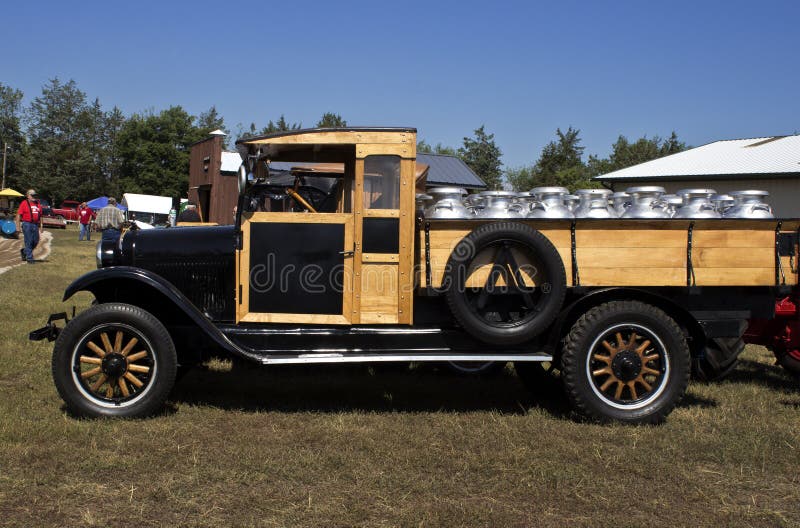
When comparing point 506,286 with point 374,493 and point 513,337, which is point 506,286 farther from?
point 374,493

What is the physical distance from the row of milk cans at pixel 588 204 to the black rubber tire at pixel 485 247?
0.34 metres

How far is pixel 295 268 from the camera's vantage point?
4.99m

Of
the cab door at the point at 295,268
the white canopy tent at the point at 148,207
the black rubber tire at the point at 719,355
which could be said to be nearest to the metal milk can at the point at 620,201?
the black rubber tire at the point at 719,355

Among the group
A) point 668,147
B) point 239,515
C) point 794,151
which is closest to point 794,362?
point 239,515

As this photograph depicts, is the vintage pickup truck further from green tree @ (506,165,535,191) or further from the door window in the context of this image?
green tree @ (506,165,535,191)

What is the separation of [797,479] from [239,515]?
3193mm

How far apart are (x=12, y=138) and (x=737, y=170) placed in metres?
72.0

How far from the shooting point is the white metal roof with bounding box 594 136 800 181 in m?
21.6

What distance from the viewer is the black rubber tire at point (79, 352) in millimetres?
4816

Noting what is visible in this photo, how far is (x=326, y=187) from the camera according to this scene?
18.4ft

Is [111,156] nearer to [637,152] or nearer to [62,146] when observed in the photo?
[62,146]

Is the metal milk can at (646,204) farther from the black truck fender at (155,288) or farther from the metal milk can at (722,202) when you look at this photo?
the black truck fender at (155,288)

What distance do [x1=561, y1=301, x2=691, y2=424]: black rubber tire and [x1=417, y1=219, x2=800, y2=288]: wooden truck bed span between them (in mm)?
228

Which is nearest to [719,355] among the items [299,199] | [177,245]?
[299,199]
